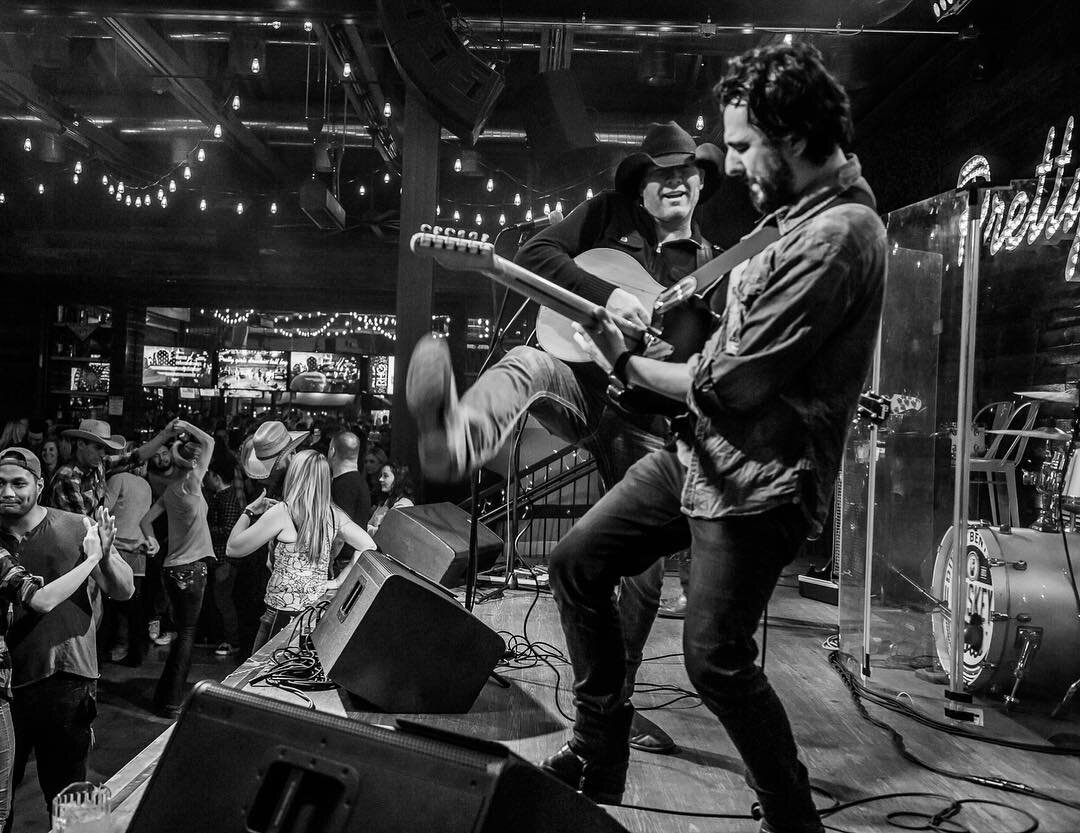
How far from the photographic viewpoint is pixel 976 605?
13.5 ft

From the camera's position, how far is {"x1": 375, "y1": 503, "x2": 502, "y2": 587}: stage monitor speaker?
514 centimetres

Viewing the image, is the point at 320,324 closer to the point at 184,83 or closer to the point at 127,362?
the point at 127,362

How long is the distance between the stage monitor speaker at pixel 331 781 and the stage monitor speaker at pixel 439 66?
4.72 meters

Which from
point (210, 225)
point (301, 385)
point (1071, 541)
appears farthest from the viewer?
point (301, 385)

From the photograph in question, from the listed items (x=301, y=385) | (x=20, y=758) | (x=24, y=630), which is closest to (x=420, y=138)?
(x=24, y=630)

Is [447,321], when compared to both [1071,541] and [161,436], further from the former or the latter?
[1071,541]

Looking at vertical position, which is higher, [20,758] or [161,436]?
[161,436]

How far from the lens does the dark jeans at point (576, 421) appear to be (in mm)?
2273

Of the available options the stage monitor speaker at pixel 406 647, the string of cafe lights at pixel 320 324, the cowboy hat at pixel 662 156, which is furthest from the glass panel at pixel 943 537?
the string of cafe lights at pixel 320 324

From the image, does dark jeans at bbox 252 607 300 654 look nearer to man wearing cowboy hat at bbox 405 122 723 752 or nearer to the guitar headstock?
man wearing cowboy hat at bbox 405 122 723 752

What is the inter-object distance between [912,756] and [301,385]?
52.1ft

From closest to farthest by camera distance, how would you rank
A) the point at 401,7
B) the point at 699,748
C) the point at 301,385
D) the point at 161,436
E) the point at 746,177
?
the point at 746,177 → the point at 699,748 → the point at 401,7 → the point at 161,436 → the point at 301,385

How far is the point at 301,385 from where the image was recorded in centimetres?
1755

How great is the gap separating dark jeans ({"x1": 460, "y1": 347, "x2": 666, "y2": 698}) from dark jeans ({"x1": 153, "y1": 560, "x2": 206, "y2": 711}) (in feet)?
14.6
